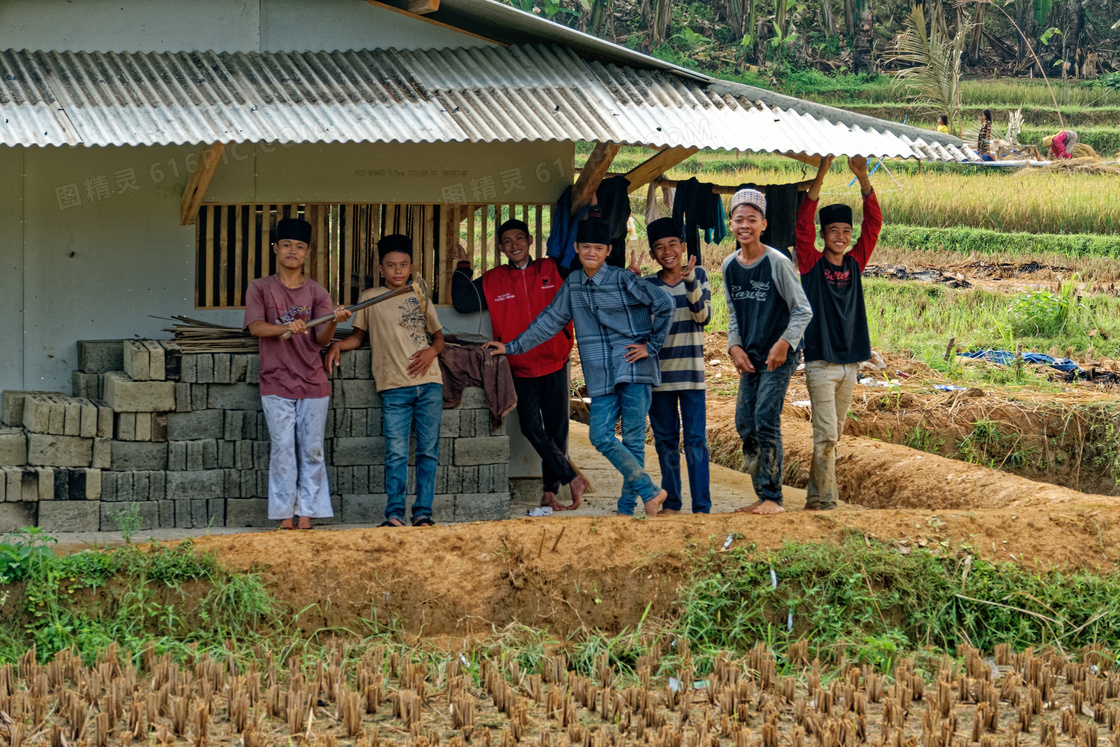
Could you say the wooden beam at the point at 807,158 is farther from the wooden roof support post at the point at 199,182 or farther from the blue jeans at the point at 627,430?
the wooden roof support post at the point at 199,182

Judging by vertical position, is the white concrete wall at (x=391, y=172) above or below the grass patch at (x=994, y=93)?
below

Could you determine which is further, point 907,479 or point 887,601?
point 907,479

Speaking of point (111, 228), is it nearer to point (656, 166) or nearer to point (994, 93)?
point (656, 166)

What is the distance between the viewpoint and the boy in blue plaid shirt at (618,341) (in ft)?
22.5

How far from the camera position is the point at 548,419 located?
7762 millimetres

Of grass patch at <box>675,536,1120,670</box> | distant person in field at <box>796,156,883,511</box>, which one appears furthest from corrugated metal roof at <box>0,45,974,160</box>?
grass patch at <box>675,536,1120,670</box>

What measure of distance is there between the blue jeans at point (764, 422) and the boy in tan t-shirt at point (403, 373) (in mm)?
1830

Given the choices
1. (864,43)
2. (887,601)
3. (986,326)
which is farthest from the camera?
(864,43)

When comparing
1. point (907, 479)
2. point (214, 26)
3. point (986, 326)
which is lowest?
point (907, 479)

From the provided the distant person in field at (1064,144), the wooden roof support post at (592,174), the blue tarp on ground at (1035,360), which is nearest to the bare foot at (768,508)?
the wooden roof support post at (592,174)

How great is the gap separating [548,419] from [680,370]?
112 cm

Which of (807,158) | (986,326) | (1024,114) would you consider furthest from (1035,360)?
(1024,114)

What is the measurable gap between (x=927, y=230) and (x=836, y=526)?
15926 mm

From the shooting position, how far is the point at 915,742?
4375 millimetres
